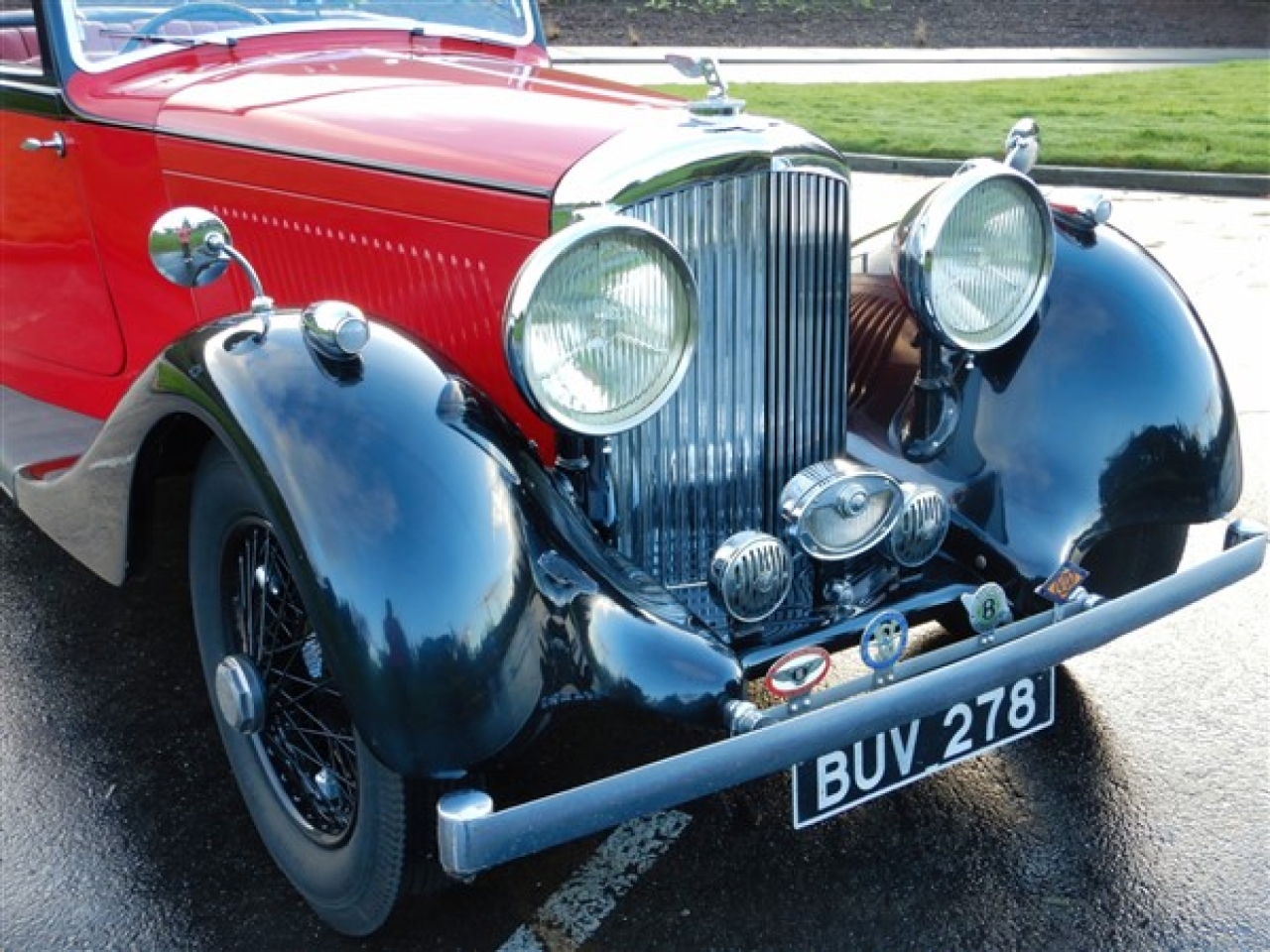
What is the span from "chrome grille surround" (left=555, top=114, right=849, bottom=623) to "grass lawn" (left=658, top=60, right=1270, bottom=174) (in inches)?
290

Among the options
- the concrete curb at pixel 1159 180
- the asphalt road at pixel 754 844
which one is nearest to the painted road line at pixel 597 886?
the asphalt road at pixel 754 844

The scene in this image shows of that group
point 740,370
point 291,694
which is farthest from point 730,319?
point 291,694

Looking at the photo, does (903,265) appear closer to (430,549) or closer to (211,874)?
(430,549)

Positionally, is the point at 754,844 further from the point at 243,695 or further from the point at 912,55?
the point at 912,55

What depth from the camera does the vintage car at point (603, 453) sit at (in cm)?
183

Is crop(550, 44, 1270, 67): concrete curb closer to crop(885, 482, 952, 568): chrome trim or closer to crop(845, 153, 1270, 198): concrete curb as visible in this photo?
crop(845, 153, 1270, 198): concrete curb

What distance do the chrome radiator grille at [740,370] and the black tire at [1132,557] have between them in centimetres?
68

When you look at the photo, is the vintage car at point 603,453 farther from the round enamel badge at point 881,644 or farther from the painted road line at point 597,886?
the painted road line at point 597,886

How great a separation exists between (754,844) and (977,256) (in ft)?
3.66

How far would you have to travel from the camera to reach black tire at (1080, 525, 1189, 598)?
8.61 feet

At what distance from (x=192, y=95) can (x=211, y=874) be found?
1640 millimetres

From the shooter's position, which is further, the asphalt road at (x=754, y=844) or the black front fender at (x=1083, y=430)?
the black front fender at (x=1083, y=430)

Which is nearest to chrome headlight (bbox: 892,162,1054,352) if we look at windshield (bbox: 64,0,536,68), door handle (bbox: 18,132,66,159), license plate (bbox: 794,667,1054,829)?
license plate (bbox: 794,667,1054,829)

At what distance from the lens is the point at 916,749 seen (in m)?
2.04
